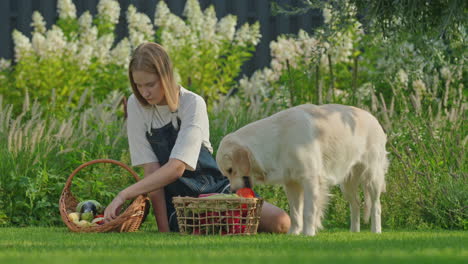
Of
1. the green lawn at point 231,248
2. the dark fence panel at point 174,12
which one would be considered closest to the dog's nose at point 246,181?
the green lawn at point 231,248

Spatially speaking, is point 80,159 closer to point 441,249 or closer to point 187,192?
point 187,192

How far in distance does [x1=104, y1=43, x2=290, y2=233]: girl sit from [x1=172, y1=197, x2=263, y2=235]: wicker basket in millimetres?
327

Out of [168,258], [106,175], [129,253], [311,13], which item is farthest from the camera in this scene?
[311,13]

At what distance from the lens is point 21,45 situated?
35.8 feet

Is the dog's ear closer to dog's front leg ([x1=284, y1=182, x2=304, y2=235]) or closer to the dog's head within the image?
the dog's head

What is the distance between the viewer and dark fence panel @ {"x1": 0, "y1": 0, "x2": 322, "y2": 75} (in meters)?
13.5

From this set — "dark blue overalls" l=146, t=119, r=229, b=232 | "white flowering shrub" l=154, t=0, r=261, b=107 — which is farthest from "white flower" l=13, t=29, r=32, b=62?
"dark blue overalls" l=146, t=119, r=229, b=232

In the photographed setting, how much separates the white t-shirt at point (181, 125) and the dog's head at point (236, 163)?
0.30 m

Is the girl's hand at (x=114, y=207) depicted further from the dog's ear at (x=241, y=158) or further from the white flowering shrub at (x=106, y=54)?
the white flowering shrub at (x=106, y=54)

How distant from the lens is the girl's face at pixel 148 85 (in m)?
5.86

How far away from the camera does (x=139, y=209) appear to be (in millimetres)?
6227

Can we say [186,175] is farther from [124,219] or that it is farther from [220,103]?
[220,103]

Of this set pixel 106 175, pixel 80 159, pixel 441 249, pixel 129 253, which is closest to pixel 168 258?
pixel 129 253

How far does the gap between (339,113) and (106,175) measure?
2.63 m
